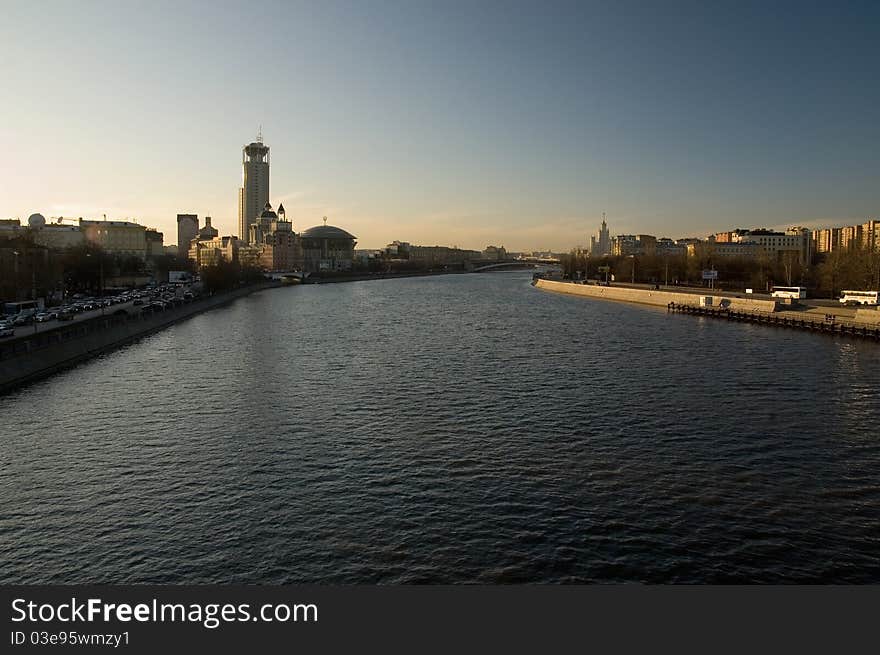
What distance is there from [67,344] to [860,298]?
2115 inches

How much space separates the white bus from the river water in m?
19.7

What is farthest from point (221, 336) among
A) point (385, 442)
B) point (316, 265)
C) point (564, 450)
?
point (316, 265)

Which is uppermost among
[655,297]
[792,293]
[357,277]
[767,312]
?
[357,277]

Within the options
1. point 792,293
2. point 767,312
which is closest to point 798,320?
point 767,312

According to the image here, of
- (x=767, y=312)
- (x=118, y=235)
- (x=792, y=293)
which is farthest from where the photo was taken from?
(x=118, y=235)

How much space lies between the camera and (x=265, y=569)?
1164 cm

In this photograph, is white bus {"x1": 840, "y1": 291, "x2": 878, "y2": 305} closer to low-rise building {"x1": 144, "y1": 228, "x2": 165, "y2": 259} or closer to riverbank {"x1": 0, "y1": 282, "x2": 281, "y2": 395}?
riverbank {"x1": 0, "y1": 282, "x2": 281, "y2": 395}

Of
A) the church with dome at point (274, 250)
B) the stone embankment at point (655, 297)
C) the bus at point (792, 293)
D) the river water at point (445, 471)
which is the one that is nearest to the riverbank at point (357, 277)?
the church with dome at point (274, 250)

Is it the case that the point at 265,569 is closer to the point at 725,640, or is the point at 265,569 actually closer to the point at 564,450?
the point at 725,640

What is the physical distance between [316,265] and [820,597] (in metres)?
178

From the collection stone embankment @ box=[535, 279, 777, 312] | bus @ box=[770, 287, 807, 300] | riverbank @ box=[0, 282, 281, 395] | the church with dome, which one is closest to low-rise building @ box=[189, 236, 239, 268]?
the church with dome

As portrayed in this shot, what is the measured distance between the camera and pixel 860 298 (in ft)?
172

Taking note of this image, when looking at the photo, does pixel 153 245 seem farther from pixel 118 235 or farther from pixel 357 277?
pixel 357 277

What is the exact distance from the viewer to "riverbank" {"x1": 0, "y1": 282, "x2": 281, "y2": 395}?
27420mm
